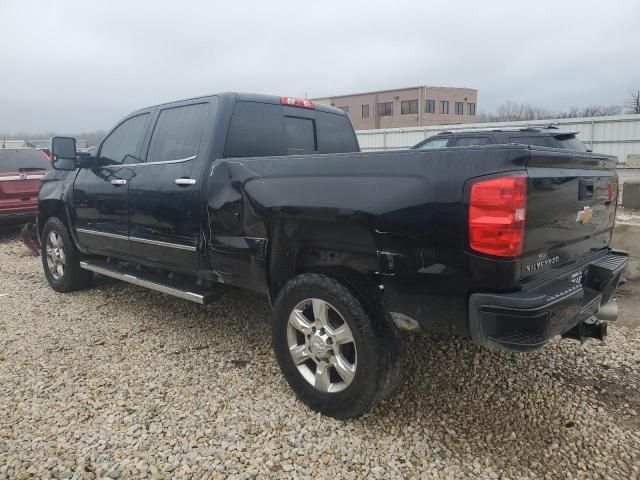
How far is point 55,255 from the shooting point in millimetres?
5508

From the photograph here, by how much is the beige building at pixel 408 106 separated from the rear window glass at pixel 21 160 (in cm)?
4711

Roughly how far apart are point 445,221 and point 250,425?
1609mm

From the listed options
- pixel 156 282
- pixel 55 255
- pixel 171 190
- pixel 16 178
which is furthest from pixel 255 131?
pixel 16 178

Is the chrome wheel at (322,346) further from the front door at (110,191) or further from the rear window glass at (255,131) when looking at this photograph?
the front door at (110,191)

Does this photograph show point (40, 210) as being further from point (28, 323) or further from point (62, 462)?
point (62, 462)

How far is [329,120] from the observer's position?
452cm

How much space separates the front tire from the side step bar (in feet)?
2.55

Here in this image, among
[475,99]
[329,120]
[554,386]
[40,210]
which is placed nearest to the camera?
[554,386]

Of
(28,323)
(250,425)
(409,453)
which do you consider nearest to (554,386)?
(409,453)

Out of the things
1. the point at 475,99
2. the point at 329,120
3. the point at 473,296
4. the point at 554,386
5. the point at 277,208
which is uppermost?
the point at 475,99

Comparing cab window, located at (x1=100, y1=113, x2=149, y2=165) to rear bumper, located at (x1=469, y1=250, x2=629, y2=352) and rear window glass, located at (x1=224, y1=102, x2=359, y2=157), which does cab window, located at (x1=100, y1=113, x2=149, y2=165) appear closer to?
rear window glass, located at (x1=224, y1=102, x2=359, y2=157)

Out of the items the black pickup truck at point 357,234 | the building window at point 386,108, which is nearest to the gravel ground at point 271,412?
the black pickup truck at point 357,234

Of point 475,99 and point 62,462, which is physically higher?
point 475,99

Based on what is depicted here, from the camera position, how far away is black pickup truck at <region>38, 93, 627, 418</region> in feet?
7.22
